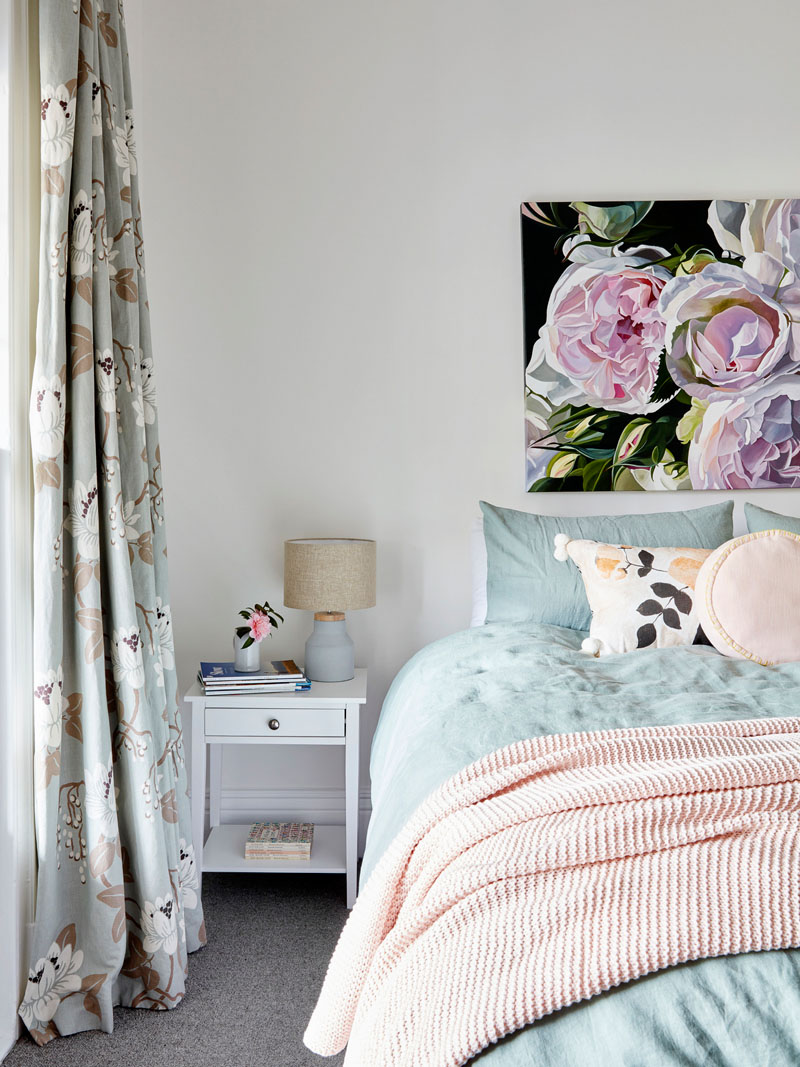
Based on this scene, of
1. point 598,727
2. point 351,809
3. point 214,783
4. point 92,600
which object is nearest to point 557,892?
point 598,727

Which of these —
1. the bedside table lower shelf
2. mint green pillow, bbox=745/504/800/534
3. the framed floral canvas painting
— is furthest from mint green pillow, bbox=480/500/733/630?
the bedside table lower shelf

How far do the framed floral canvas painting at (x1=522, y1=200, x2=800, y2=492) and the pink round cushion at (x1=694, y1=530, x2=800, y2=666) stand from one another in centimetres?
64

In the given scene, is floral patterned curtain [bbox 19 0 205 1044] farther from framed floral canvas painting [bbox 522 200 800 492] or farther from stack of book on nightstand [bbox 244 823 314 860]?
framed floral canvas painting [bbox 522 200 800 492]

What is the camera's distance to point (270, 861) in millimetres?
2379

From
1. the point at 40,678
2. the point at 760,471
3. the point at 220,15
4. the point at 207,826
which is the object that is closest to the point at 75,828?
the point at 40,678

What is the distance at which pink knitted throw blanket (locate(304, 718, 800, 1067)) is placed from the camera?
818 mm

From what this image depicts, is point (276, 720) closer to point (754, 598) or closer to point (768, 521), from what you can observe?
point (754, 598)

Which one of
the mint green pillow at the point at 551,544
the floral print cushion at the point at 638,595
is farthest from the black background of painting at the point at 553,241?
the floral print cushion at the point at 638,595

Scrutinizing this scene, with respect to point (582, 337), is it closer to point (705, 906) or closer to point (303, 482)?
point (303, 482)

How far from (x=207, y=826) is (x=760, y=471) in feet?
6.95

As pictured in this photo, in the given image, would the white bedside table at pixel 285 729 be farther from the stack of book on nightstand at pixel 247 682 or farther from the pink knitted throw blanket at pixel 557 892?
the pink knitted throw blanket at pixel 557 892

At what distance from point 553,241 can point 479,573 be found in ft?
3.57

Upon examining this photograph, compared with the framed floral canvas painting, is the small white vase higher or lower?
lower

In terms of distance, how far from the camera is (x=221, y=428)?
2.74 metres
